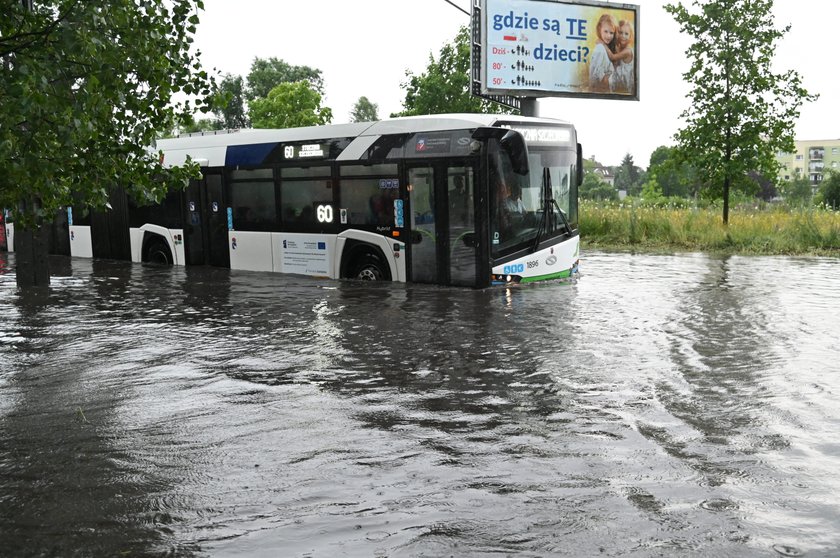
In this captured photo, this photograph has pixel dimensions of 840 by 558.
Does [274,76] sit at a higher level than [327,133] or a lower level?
higher

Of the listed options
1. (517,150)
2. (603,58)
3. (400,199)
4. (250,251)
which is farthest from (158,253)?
(603,58)

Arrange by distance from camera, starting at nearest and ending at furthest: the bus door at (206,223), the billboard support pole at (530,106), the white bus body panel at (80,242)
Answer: the bus door at (206,223), the white bus body panel at (80,242), the billboard support pole at (530,106)

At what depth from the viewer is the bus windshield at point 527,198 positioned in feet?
53.3

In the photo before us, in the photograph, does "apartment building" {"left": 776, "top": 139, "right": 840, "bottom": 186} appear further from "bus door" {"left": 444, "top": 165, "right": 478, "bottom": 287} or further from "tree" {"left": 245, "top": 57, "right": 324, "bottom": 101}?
"bus door" {"left": 444, "top": 165, "right": 478, "bottom": 287}

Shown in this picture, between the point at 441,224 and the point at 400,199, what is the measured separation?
1.06 meters

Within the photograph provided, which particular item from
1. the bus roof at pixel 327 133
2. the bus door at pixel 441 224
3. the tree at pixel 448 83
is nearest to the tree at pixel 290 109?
the tree at pixel 448 83

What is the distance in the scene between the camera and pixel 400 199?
686 inches

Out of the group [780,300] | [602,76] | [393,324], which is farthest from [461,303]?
[602,76]

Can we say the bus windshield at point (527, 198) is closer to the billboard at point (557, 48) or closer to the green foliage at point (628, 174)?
the billboard at point (557, 48)

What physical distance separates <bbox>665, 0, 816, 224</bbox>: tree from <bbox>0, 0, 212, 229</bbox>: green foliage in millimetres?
18956

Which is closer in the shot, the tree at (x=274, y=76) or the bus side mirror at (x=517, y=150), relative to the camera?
the bus side mirror at (x=517, y=150)

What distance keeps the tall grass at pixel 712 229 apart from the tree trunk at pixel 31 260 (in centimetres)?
1520

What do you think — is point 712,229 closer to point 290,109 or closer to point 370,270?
point 370,270

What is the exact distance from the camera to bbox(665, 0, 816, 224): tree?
28.0m
